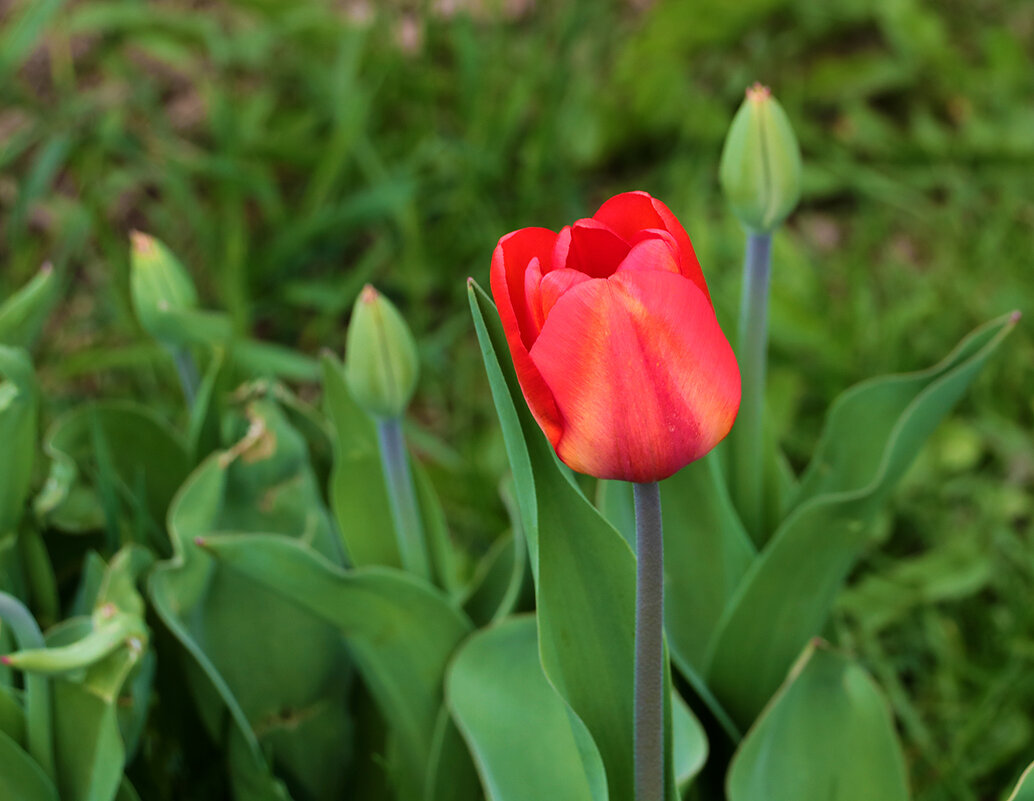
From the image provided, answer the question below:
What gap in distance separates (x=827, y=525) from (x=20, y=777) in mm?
572

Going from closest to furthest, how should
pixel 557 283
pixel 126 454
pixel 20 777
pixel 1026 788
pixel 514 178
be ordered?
pixel 557 283 < pixel 1026 788 < pixel 20 777 < pixel 126 454 < pixel 514 178

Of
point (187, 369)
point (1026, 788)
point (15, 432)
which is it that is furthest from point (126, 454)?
point (1026, 788)

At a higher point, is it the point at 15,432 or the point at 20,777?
the point at 15,432

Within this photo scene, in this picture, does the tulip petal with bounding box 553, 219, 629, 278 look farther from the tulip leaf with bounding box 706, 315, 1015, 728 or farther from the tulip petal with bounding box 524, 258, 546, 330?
the tulip leaf with bounding box 706, 315, 1015, 728

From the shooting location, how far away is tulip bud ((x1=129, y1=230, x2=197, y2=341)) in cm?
84

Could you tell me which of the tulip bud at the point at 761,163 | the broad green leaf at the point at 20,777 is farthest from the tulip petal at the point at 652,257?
the broad green leaf at the point at 20,777

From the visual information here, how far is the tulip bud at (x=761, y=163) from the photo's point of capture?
2.40ft

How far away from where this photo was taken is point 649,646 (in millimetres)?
569

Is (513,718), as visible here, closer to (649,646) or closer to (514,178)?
(649,646)

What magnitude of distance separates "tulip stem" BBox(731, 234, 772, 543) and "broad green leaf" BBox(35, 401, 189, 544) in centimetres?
49

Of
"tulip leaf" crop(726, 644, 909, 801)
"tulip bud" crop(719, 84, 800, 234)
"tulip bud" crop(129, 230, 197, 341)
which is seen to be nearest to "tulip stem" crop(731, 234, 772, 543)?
"tulip bud" crop(719, 84, 800, 234)

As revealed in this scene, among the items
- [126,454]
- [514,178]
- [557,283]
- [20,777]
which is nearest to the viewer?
[557,283]

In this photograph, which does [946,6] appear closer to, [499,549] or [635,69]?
[635,69]

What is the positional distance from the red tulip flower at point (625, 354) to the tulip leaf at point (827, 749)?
0.33 m
